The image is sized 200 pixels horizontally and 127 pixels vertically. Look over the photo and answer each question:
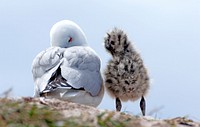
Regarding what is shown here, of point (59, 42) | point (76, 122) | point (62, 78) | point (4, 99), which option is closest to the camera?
point (76, 122)

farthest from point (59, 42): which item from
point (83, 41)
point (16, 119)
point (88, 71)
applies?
point (16, 119)

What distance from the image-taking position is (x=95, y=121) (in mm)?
5672

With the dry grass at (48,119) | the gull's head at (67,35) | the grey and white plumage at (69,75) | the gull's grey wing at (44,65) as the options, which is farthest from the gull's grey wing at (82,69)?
the dry grass at (48,119)

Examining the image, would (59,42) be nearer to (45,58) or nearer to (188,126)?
(45,58)

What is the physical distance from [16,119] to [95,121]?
27.1 inches

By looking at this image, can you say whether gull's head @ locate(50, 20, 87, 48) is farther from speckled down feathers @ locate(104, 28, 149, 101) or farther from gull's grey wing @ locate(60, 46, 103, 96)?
speckled down feathers @ locate(104, 28, 149, 101)

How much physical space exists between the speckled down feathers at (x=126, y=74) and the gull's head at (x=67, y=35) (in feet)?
4.17

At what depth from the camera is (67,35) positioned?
48.2 ft

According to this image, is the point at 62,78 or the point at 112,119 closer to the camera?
the point at 112,119

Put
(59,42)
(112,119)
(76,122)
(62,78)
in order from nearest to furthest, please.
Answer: (76,122) < (112,119) < (62,78) < (59,42)

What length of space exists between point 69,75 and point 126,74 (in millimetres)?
1154

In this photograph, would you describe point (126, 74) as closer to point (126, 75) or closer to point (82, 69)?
point (126, 75)

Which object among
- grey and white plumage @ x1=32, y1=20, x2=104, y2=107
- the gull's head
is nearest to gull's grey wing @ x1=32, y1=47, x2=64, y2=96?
grey and white plumage @ x1=32, y1=20, x2=104, y2=107

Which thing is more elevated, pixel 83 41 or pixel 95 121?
pixel 83 41
